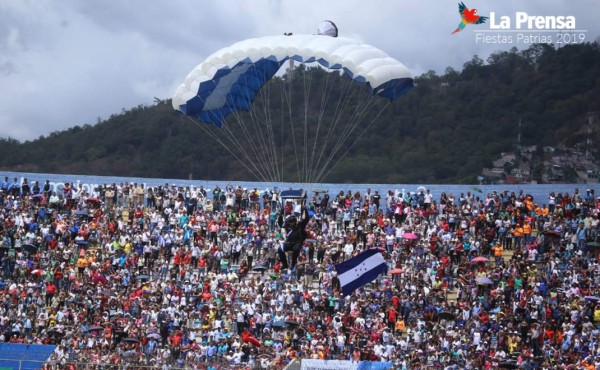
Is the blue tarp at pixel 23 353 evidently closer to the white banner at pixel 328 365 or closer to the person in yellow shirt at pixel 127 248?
the person in yellow shirt at pixel 127 248

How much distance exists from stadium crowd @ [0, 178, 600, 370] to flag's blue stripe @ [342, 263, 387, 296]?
38.4 inches

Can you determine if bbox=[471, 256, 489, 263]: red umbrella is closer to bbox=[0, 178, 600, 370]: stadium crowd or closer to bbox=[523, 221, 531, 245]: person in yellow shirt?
bbox=[0, 178, 600, 370]: stadium crowd

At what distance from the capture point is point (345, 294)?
109 ft

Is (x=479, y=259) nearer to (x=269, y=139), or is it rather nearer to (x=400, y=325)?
(x=400, y=325)

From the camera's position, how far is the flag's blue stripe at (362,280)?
108ft

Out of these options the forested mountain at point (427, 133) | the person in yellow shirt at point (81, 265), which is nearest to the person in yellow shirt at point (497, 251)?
the person in yellow shirt at point (81, 265)

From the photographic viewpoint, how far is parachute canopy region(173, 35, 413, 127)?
31812 mm

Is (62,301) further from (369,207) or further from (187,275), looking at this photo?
(369,207)

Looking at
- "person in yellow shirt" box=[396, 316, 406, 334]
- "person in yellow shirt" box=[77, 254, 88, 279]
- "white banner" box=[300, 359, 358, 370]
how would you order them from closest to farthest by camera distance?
"white banner" box=[300, 359, 358, 370]
"person in yellow shirt" box=[396, 316, 406, 334]
"person in yellow shirt" box=[77, 254, 88, 279]

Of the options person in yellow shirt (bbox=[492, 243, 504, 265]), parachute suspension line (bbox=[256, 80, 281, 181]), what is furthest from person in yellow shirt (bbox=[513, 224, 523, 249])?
parachute suspension line (bbox=[256, 80, 281, 181])

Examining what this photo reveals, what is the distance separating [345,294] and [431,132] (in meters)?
49.2

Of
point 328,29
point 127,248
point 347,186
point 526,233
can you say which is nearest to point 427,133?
point 347,186

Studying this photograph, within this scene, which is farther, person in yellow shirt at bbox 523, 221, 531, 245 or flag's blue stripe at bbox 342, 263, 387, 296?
person in yellow shirt at bbox 523, 221, 531, 245

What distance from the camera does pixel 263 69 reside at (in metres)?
35.1
